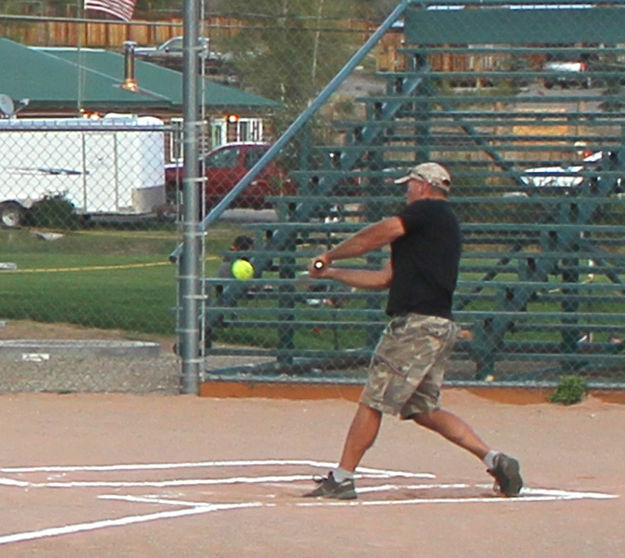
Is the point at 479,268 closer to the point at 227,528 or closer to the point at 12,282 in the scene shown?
the point at 227,528

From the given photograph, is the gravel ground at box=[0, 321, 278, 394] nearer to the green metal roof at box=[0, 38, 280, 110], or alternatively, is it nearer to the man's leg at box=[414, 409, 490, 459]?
the man's leg at box=[414, 409, 490, 459]

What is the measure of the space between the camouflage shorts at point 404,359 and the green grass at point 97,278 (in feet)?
20.6

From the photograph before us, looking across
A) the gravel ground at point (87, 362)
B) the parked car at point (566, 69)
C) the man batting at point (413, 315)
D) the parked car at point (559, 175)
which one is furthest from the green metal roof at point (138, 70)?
the man batting at point (413, 315)

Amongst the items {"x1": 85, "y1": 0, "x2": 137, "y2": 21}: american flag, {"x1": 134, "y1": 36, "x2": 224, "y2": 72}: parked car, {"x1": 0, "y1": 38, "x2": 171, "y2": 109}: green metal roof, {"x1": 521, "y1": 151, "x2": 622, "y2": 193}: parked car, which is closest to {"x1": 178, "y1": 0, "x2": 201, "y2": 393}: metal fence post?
{"x1": 134, "y1": 36, "x2": 224, "y2": 72}: parked car

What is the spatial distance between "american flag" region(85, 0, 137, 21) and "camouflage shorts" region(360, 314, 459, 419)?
31.4 ft

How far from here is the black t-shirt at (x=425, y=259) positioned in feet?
24.0

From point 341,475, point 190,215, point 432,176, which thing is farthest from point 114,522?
point 190,215

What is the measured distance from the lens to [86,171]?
21.9 meters

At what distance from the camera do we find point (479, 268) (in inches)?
491

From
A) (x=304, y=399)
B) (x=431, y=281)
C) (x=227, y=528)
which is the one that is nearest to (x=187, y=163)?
(x=304, y=399)

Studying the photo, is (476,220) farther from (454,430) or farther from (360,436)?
(360,436)

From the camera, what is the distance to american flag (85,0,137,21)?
1622 centimetres

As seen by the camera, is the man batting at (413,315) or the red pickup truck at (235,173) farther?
the red pickup truck at (235,173)

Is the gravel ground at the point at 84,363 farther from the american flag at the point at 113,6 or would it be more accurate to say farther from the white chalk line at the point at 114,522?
the white chalk line at the point at 114,522
